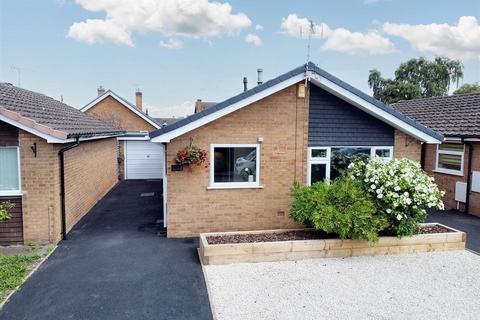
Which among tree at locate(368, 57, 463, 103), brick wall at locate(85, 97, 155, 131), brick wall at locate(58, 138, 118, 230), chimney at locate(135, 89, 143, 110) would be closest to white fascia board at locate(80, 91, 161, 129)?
brick wall at locate(85, 97, 155, 131)

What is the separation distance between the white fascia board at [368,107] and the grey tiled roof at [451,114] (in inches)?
112

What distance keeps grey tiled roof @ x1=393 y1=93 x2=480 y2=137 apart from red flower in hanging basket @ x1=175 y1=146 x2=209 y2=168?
30.0 ft

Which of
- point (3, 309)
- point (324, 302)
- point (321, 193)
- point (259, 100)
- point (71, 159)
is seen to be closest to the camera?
point (3, 309)

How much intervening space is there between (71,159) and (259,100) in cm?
565

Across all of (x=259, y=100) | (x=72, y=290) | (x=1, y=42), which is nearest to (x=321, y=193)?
(x=259, y=100)

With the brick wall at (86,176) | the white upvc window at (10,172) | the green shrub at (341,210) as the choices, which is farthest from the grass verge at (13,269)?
the green shrub at (341,210)

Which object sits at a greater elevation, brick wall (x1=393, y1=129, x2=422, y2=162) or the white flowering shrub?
brick wall (x1=393, y1=129, x2=422, y2=162)

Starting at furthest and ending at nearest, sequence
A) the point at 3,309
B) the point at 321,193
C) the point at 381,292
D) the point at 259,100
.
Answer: the point at 259,100 < the point at 321,193 < the point at 381,292 < the point at 3,309

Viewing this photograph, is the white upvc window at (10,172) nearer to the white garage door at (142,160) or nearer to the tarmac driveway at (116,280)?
the tarmac driveway at (116,280)

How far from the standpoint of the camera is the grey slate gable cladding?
30.1 feet

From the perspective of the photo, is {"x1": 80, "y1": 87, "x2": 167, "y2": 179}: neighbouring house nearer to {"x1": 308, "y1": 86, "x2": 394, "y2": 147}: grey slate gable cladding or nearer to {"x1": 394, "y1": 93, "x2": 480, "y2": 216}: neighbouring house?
{"x1": 308, "y1": 86, "x2": 394, "y2": 147}: grey slate gable cladding

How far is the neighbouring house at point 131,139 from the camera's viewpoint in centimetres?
1977

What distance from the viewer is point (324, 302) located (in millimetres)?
5355

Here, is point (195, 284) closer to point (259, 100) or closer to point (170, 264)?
point (170, 264)
